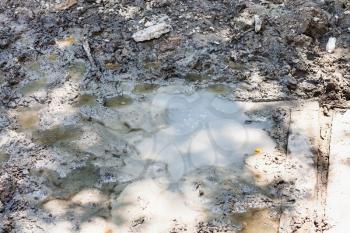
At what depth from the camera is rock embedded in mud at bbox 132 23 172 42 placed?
3.73 metres

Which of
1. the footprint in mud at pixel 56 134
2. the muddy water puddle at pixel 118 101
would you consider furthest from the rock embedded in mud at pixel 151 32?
the footprint in mud at pixel 56 134

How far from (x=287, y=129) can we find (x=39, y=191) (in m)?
1.56

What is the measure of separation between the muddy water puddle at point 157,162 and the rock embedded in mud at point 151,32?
505mm

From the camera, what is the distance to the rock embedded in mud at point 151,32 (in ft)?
12.2

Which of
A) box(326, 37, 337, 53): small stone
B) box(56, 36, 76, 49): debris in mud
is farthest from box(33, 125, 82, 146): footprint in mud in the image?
box(326, 37, 337, 53): small stone

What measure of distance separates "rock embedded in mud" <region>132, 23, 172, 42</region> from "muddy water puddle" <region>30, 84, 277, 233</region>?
0.50 m

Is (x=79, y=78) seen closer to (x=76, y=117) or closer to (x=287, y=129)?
(x=76, y=117)

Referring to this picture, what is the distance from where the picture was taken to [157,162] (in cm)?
296

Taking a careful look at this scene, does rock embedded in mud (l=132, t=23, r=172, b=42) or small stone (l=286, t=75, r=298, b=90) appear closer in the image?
small stone (l=286, t=75, r=298, b=90)

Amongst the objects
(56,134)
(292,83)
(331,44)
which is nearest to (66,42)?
(56,134)

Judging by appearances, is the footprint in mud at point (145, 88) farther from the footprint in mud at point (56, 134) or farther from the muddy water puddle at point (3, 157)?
the muddy water puddle at point (3, 157)

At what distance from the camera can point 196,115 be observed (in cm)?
321

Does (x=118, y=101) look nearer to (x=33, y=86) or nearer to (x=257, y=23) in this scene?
(x=33, y=86)

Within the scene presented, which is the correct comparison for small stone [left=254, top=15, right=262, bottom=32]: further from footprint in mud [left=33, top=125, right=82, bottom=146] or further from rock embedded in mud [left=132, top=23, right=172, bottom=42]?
footprint in mud [left=33, top=125, right=82, bottom=146]
